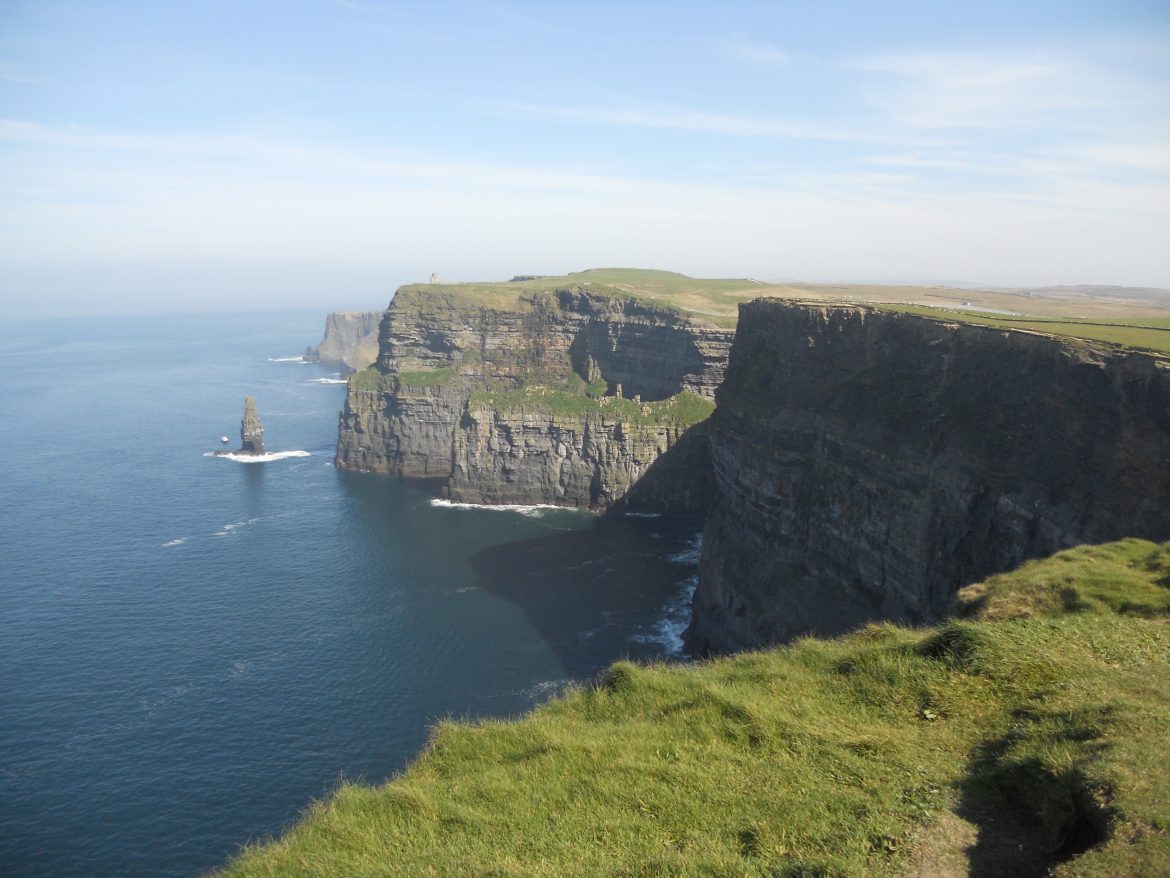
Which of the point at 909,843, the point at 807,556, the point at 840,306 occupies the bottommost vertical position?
the point at 807,556

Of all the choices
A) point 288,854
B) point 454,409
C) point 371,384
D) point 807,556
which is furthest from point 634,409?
point 288,854

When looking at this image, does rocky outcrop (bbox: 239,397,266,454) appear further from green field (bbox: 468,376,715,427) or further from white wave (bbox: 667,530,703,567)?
white wave (bbox: 667,530,703,567)

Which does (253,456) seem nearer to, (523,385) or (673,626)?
(523,385)

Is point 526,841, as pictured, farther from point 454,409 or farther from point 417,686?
point 454,409

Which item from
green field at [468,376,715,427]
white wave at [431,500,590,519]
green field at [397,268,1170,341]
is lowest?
white wave at [431,500,590,519]

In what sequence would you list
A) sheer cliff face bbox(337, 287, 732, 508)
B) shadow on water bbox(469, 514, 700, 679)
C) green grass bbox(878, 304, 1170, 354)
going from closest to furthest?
1. green grass bbox(878, 304, 1170, 354)
2. shadow on water bbox(469, 514, 700, 679)
3. sheer cliff face bbox(337, 287, 732, 508)

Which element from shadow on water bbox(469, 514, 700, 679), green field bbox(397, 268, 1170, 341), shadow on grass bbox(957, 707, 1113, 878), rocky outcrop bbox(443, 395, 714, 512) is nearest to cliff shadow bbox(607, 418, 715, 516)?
rocky outcrop bbox(443, 395, 714, 512)
